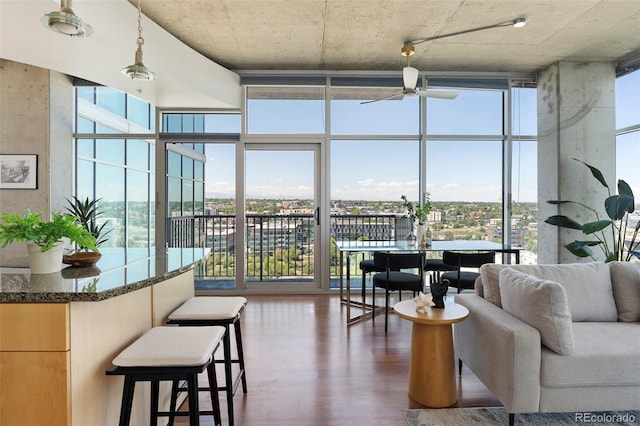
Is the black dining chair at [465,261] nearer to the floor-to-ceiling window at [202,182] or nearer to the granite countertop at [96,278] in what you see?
the granite countertop at [96,278]

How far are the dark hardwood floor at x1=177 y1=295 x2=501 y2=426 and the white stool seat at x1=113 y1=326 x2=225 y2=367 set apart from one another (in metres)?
0.77

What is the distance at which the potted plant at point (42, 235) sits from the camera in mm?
1595

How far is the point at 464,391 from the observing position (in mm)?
2393

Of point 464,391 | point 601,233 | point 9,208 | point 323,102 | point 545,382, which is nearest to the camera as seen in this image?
point 545,382

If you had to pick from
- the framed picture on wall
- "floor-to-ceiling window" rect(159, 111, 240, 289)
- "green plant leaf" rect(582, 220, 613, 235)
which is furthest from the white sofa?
the framed picture on wall

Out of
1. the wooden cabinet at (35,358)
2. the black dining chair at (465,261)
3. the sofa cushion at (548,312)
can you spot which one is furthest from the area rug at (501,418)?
the wooden cabinet at (35,358)

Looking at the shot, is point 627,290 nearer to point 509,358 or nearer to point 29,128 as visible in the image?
point 509,358

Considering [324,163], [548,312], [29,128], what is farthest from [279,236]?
[548,312]

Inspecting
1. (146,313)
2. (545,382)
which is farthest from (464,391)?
(146,313)

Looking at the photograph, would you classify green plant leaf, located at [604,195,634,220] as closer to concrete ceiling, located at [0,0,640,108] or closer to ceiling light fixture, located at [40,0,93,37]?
concrete ceiling, located at [0,0,640,108]

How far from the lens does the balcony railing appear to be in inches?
204

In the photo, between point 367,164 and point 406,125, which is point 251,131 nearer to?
point 367,164

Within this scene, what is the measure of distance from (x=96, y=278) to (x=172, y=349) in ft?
1.68

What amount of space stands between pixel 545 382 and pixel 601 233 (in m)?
3.96
